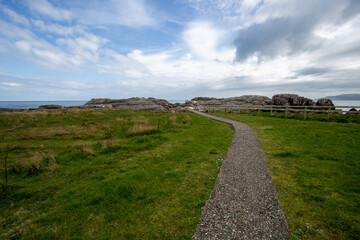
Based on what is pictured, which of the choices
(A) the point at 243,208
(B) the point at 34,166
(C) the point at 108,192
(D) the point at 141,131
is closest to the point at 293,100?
(D) the point at 141,131

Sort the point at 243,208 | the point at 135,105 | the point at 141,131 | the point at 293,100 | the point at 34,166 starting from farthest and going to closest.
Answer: the point at 135,105 < the point at 293,100 < the point at 141,131 < the point at 34,166 < the point at 243,208

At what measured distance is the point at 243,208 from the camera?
198 inches

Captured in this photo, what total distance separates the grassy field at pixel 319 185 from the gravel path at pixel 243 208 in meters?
0.34

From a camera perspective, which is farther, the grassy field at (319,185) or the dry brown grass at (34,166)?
the dry brown grass at (34,166)

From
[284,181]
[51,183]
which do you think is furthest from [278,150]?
[51,183]

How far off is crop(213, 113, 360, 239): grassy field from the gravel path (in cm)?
34

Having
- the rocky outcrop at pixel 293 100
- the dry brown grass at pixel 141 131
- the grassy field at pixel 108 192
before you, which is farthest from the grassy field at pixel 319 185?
the rocky outcrop at pixel 293 100

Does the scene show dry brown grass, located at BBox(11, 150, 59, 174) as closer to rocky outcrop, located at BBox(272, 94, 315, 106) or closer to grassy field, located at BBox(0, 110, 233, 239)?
grassy field, located at BBox(0, 110, 233, 239)

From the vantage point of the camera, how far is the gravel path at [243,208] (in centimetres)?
413

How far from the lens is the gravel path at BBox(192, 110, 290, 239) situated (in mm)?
4133

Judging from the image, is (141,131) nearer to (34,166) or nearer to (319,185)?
(34,166)

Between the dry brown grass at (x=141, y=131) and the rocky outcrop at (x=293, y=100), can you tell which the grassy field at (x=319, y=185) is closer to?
the dry brown grass at (x=141, y=131)

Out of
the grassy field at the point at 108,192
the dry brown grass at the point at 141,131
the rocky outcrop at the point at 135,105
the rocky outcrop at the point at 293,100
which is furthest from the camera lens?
the rocky outcrop at the point at 135,105

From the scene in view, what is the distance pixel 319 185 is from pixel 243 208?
3474 mm
